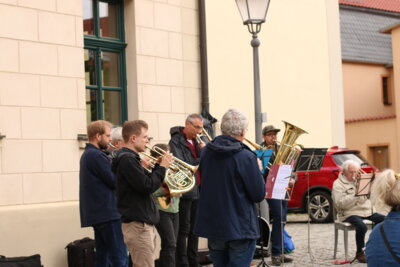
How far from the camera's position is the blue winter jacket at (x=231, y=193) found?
666cm

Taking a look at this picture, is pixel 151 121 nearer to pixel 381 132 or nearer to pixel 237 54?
pixel 237 54

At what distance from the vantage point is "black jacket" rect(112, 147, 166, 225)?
7.10 m

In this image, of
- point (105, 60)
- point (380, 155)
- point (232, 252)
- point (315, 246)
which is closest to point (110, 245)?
point (232, 252)

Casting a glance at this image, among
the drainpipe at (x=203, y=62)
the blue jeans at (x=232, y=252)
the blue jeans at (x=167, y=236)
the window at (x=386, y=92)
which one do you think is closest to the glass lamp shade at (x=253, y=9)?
the drainpipe at (x=203, y=62)

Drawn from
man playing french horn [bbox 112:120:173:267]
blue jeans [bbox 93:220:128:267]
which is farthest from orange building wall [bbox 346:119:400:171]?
man playing french horn [bbox 112:120:173:267]

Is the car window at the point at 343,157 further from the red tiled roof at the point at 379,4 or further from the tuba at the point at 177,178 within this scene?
the red tiled roof at the point at 379,4

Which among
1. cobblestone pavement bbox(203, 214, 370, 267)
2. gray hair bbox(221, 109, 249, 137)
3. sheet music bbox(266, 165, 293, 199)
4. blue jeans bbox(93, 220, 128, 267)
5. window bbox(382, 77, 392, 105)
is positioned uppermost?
window bbox(382, 77, 392, 105)

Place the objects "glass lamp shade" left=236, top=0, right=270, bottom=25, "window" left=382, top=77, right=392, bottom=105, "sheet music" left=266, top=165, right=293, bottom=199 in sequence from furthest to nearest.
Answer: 1. "window" left=382, top=77, right=392, bottom=105
2. "glass lamp shade" left=236, top=0, right=270, bottom=25
3. "sheet music" left=266, top=165, right=293, bottom=199

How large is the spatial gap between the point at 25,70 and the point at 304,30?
725 centimetres

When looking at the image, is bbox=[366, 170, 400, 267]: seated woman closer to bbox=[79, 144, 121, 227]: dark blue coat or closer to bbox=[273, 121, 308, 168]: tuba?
bbox=[79, 144, 121, 227]: dark blue coat

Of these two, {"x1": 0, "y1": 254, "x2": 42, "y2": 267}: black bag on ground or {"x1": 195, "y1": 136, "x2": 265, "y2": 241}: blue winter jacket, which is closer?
{"x1": 195, "y1": 136, "x2": 265, "y2": 241}: blue winter jacket

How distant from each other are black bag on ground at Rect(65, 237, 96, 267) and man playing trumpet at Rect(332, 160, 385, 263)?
3.76 meters

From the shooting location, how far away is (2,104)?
366 inches

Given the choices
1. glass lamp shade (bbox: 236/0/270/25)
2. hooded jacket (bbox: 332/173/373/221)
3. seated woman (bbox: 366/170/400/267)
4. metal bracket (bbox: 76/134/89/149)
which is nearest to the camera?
seated woman (bbox: 366/170/400/267)
